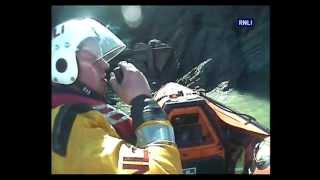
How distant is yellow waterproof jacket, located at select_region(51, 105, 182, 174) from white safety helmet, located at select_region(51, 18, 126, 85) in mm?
226

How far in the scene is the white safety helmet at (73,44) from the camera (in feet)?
16.0

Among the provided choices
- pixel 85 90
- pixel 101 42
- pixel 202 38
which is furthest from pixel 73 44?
pixel 202 38

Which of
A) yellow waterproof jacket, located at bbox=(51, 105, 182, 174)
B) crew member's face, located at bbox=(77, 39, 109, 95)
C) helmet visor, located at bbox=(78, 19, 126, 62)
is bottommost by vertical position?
yellow waterproof jacket, located at bbox=(51, 105, 182, 174)

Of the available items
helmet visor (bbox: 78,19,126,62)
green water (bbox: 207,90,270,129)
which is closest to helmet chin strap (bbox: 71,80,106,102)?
helmet visor (bbox: 78,19,126,62)

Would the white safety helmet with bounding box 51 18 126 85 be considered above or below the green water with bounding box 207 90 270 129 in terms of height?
above

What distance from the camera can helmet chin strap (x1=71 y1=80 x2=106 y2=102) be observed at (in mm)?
4879

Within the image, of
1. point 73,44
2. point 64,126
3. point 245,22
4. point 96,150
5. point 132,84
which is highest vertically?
point 245,22

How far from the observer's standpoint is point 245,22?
194 inches

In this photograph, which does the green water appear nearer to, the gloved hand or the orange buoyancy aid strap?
the orange buoyancy aid strap

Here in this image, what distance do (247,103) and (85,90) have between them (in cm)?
108

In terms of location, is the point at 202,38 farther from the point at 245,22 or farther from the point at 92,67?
the point at 92,67
